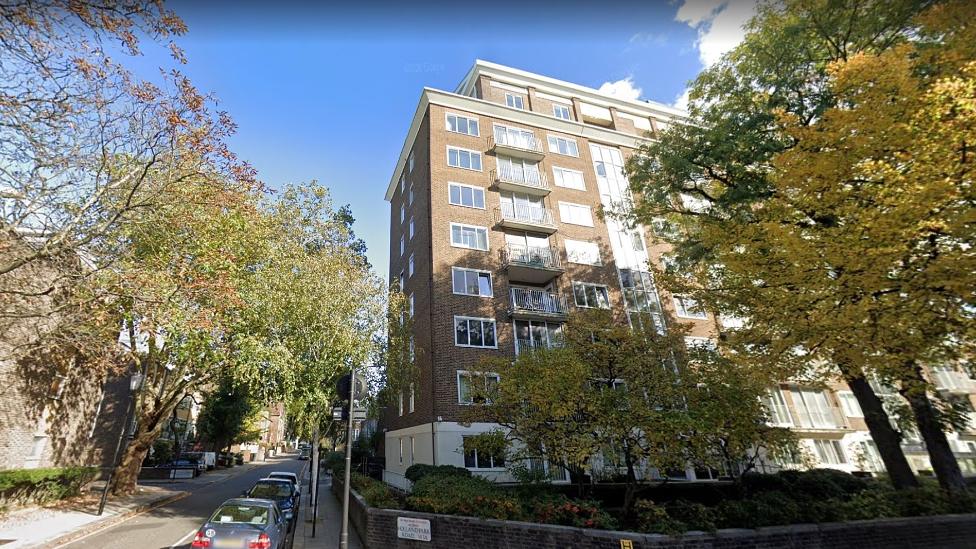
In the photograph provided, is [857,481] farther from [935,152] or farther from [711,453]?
[935,152]

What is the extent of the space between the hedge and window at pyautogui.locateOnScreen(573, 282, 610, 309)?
2449 centimetres

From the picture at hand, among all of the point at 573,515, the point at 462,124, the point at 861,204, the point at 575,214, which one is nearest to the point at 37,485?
the point at 573,515

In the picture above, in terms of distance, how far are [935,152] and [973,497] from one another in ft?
34.0

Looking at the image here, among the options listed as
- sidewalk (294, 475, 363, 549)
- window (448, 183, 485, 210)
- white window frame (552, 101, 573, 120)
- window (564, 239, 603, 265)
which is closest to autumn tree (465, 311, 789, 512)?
sidewalk (294, 475, 363, 549)

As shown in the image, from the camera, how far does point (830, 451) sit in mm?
28062

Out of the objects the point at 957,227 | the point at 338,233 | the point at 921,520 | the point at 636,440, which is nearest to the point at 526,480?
the point at 636,440

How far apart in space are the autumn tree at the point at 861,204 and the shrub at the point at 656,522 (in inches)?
229

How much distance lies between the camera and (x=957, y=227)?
27.2ft

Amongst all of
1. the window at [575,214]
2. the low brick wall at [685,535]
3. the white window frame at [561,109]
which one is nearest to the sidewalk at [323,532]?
the low brick wall at [685,535]

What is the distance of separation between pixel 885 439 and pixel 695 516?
1091 centimetres

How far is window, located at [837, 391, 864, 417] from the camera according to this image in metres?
A: 29.3

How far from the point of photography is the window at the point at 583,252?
86.0 feet

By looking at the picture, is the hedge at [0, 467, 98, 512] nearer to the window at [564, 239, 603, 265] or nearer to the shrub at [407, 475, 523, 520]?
the shrub at [407, 475, 523, 520]

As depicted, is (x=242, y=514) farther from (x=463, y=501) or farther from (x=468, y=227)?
(x=468, y=227)
